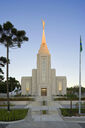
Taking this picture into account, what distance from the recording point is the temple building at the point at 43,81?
41331 mm

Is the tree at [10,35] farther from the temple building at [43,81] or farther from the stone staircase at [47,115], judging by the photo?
the temple building at [43,81]

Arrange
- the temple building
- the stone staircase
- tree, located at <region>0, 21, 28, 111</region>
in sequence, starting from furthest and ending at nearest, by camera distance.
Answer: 1. the temple building
2. tree, located at <region>0, 21, 28, 111</region>
3. the stone staircase

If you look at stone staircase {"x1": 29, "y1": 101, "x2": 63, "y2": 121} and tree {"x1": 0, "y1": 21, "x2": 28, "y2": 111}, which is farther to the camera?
tree {"x1": 0, "y1": 21, "x2": 28, "y2": 111}

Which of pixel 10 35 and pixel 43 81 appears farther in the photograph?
pixel 43 81

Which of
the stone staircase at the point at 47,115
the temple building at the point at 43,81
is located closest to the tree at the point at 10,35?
the stone staircase at the point at 47,115

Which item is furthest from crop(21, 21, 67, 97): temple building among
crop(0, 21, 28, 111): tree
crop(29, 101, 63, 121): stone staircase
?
crop(0, 21, 28, 111): tree

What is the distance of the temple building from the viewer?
41.3 metres

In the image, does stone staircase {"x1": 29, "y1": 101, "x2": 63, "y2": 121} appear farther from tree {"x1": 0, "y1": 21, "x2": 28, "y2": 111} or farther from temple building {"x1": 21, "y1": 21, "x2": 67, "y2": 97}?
temple building {"x1": 21, "y1": 21, "x2": 67, "y2": 97}

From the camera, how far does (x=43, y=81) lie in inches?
1640

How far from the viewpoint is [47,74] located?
42.2 metres

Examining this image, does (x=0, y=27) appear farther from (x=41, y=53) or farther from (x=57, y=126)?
(x=41, y=53)

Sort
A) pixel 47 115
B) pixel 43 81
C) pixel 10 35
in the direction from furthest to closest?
pixel 43 81 → pixel 10 35 → pixel 47 115

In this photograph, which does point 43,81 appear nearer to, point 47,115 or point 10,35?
point 10,35

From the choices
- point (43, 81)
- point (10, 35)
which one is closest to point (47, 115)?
point (10, 35)
